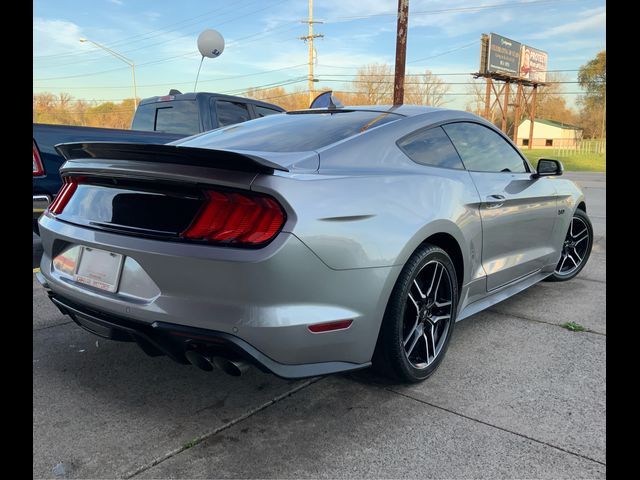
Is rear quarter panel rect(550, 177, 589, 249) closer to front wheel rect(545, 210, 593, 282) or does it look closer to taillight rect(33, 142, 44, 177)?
front wheel rect(545, 210, 593, 282)

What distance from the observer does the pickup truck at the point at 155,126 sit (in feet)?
16.2

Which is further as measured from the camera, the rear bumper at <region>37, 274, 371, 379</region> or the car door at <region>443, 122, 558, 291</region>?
the car door at <region>443, 122, 558, 291</region>

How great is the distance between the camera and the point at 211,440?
2.34 metres

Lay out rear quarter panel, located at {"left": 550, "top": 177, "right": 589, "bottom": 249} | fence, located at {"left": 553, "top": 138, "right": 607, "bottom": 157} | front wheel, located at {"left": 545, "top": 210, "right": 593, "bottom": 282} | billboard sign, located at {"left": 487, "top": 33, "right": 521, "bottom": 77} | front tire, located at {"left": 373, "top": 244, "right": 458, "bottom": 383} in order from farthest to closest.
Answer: fence, located at {"left": 553, "top": 138, "right": 607, "bottom": 157} < billboard sign, located at {"left": 487, "top": 33, "right": 521, "bottom": 77} < front wheel, located at {"left": 545, "top": 210, "right": 593, "bottom": 282} < rear quarter panel, located at {"left": 550, "top": 177, "right": 589, "bottom": 249} < front tire, located at {"left": 373, "top": 244, "right": 458, "bottom": 383}

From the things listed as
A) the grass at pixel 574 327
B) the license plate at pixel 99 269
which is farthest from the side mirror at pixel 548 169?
the license plate at pixel 99 269

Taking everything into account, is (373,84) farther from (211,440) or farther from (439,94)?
(211,440)

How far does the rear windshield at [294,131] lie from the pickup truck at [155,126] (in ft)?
7.05

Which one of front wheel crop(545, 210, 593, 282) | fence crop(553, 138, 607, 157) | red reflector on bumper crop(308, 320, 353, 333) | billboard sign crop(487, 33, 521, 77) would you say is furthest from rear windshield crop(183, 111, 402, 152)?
fence crop(553, 138, 607, 157)

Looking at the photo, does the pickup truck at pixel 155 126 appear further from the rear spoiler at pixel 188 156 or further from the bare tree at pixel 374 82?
the bare tree at pixel 374 82

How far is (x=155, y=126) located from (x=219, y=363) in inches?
228

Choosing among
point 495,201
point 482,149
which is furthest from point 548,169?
point 495,201

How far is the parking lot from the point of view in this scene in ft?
7.10

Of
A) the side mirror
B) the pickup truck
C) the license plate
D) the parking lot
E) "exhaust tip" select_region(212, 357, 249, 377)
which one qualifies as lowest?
the parking lot

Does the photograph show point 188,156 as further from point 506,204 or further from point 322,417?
point 506,204
